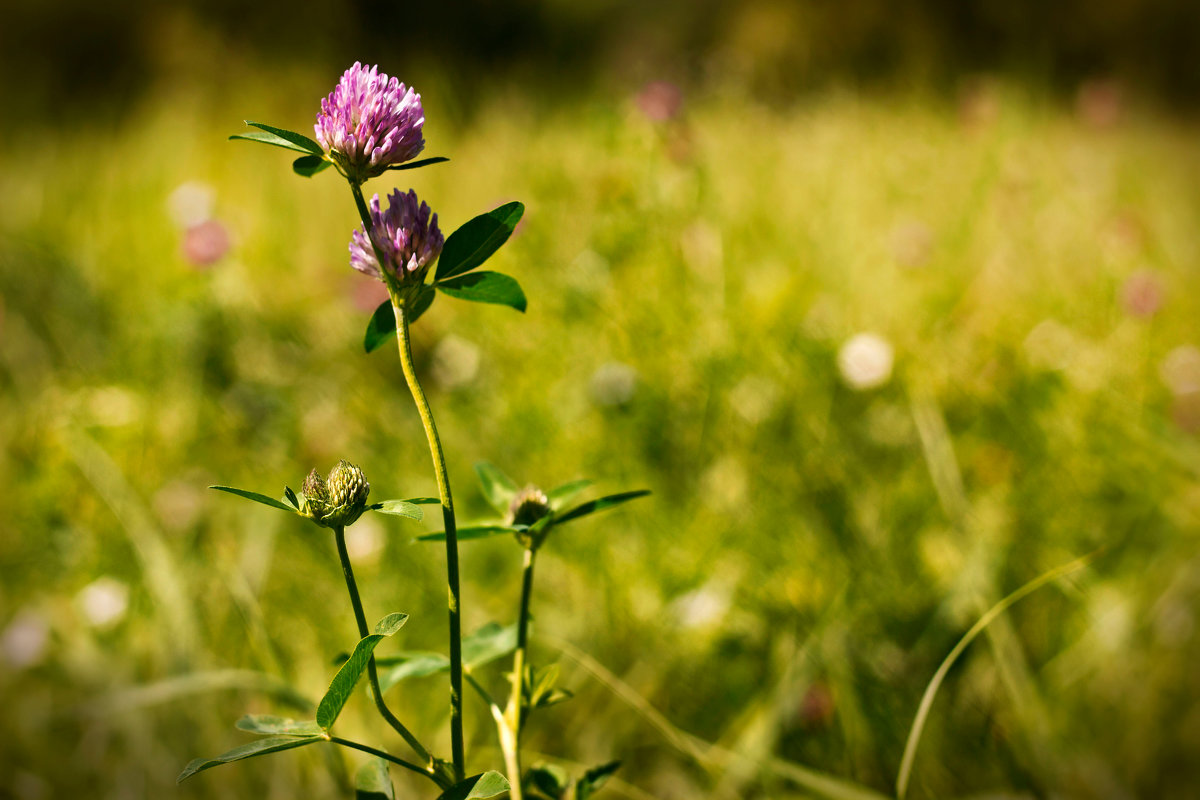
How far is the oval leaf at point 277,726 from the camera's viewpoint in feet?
1.10

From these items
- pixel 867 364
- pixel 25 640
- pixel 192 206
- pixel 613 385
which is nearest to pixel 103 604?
pixel 25 640

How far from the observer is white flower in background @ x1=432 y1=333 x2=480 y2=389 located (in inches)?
46.6

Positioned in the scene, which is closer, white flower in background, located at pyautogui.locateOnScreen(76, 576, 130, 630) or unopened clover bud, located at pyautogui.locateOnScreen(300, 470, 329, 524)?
unopened clover bud, located at pyautogui.locateOnScreen(300, 470, 329, 524)

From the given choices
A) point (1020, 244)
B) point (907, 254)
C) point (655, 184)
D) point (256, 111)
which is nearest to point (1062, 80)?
point (1020, 244)

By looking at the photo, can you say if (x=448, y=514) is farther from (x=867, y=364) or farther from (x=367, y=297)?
(x=367, y=297)

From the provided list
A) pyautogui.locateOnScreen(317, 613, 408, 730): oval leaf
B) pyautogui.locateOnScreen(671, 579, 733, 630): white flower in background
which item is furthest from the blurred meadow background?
pyautogui.locateOnScreen(317, 613, 408, 730): oval leaf

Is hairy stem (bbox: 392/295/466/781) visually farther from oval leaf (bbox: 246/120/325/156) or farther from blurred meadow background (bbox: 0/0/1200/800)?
blurred meadow background (bbox: 0/0/1200/800)

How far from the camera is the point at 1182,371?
1.09 m

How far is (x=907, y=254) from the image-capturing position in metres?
1.39

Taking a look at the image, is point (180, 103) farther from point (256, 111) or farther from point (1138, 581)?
point (1138, 581)

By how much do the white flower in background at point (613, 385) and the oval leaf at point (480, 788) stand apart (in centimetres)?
77

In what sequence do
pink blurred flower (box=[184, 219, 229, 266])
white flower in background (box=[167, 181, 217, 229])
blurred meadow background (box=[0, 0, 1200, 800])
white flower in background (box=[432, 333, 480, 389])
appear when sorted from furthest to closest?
1. white flower in background (box=[167, 181, 217, 229])
2. pink blurred flower (box=[184, 219, 229, 266])
3. white flower in background (box=[432, 333, 480, 389])
4. blurred meadow background (box=[0, 0, 1200, 800])

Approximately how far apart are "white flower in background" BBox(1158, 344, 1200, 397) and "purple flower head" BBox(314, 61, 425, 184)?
3.67 feet

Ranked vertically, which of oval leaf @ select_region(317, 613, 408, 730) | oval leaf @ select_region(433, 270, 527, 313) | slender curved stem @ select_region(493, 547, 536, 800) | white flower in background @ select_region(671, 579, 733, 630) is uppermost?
oval leaf @ select_region(433, 270, 527, 313)
